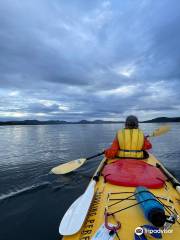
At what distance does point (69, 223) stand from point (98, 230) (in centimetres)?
56

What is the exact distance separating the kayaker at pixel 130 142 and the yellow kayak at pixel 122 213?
77.9 inches

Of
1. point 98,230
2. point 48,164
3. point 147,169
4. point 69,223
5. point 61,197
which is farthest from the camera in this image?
point 48,164

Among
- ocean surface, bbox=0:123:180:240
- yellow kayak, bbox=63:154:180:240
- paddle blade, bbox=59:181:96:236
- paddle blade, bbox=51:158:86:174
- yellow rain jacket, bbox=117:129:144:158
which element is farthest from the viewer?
paddle blade, bbox=51:158:86:174

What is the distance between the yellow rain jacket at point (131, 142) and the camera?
633 centimetres

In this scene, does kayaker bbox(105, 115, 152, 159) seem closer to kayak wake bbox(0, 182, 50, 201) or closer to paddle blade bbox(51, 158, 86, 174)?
kayak wake bbox(0, 182, 50, 201)

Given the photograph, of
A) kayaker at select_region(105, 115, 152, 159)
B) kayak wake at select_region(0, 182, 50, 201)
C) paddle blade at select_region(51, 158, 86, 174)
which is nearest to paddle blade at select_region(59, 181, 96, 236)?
kayaker at select_region(105, 115, 152, 159)

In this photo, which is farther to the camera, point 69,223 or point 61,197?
point 61,197

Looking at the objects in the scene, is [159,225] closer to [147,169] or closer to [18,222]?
Answer: [147,169]

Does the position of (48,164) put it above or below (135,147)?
below

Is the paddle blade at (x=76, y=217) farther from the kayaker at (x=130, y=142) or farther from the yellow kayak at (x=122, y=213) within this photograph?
the kayaker at (x=130, y=142)

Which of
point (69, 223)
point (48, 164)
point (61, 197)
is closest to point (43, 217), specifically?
point (61, 197)

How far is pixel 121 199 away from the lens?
3.67m

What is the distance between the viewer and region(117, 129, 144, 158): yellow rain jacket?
6.33 metres

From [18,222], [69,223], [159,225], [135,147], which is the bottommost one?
[18,222]
